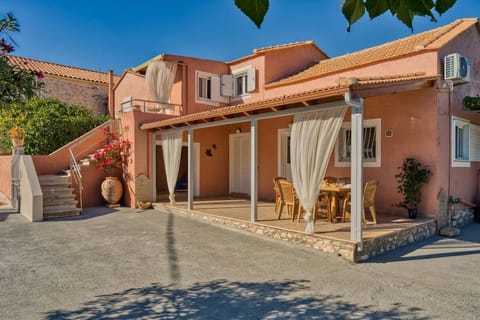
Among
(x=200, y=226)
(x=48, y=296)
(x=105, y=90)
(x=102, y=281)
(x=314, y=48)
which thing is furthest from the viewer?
(x=105, y=90)

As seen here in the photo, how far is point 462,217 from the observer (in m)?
10.8

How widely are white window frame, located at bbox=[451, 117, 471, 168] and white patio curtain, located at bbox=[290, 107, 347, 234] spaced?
4947 mm

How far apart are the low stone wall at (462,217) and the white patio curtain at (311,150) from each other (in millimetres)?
5202

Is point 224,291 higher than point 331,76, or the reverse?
point 331,76

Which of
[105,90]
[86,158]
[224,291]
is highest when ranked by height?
[105,90]

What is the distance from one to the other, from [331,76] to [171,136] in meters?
6.33

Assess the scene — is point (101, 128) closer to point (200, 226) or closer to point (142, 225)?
point (142, 225)

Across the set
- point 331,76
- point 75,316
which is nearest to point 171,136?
point 331,76

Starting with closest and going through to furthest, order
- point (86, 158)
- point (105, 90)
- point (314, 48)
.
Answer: point (86, 158) → point (314, 48) → point (105, 90)

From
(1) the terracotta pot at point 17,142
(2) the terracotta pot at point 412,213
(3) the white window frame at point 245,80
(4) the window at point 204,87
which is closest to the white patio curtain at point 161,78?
(4) the window at point 204,87

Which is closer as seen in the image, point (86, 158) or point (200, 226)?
point (200, 226)

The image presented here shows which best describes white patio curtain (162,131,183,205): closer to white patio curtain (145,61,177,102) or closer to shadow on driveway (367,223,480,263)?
white patio curtain (145,61,177,102)

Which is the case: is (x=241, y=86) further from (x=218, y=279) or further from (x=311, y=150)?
(x=218, y=279)

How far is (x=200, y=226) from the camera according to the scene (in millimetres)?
10312
